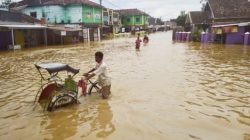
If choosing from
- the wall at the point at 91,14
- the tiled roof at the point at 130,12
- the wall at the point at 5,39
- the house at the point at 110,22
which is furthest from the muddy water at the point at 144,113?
the tiled roof at the point at 130,12

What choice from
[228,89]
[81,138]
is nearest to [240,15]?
[228,89]

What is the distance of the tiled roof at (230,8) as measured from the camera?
3541 centimetres

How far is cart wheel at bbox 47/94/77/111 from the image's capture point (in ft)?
24.0

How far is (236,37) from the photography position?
2998 centimetres

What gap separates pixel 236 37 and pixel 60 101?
87.1 ft

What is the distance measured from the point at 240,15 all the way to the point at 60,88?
32655 millimetres

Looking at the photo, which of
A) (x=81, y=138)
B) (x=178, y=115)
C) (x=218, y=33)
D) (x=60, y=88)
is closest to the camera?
(x=81, y=138)

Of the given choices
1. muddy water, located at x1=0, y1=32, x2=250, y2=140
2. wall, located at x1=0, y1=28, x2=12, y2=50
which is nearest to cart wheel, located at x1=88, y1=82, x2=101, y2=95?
muddy water, located at x1=0, y1=32, x2=250, y2=140

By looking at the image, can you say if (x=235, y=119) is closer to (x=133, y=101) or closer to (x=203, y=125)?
(x=203, y=125)

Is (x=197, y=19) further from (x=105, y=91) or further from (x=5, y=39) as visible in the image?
(x=105, y=91)

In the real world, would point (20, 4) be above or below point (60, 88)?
above

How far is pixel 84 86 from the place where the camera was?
8414 millimetres

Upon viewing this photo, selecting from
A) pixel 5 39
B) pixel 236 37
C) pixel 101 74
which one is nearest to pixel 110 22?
pixel 5 39

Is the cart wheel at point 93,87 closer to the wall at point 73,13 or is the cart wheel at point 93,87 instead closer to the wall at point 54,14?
the wall at point 73,13
